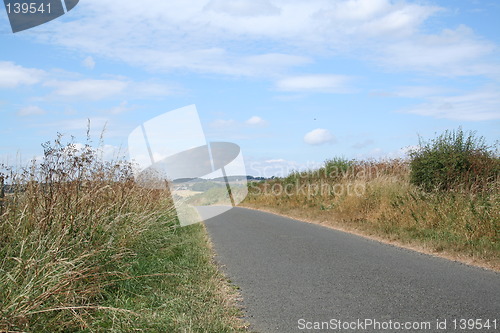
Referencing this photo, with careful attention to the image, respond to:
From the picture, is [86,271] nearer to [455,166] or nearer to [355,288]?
[355,288]

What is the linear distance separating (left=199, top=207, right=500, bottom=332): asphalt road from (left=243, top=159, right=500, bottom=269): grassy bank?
0.91 meters

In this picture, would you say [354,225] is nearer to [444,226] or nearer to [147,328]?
[444,226]

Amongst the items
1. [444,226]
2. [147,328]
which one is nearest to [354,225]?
[444,226]

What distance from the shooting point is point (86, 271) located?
19.4 ft

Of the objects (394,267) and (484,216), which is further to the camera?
(484,216)

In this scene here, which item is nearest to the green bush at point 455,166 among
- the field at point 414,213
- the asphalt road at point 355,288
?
the field at point 414,213

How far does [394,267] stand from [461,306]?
239 centimetres

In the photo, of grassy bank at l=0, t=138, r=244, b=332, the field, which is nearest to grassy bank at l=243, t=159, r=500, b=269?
the field

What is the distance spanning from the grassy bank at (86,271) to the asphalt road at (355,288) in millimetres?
558

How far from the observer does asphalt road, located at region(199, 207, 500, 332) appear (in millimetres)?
5176

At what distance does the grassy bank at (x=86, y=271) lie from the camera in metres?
4.61

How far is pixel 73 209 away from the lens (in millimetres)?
6879

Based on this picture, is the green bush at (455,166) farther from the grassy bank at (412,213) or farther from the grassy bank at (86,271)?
the grassy bank at (86,271)

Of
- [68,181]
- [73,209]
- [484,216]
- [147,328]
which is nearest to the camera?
[147,328]
